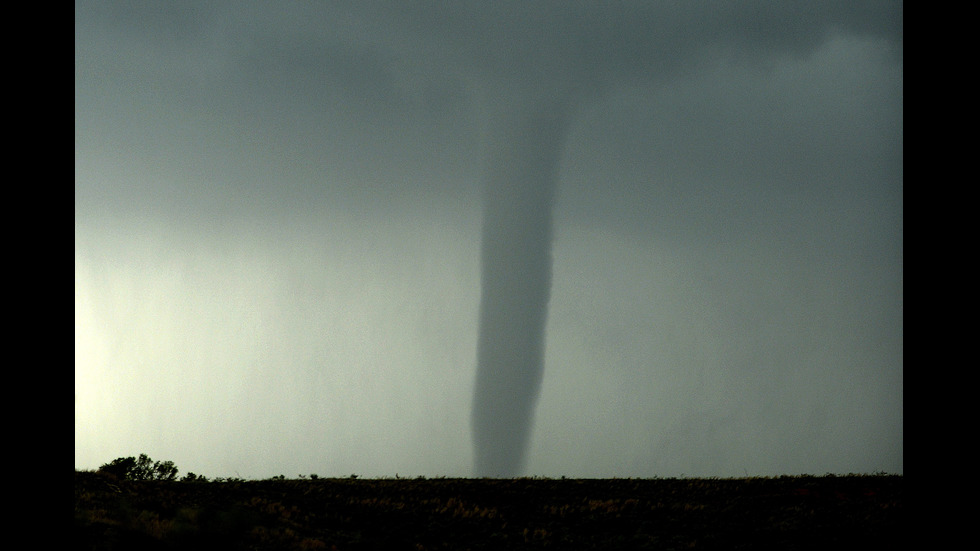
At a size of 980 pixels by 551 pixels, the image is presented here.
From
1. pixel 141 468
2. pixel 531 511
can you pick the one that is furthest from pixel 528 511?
pixel 141 468

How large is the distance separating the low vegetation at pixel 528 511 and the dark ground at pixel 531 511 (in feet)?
0.17

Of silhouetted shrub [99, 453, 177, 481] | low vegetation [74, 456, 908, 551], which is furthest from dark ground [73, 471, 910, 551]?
silhouetted shrub [99, 453, 177, 481]

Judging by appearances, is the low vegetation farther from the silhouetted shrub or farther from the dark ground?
the silhouetted shrub

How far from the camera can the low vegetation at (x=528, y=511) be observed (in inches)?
797

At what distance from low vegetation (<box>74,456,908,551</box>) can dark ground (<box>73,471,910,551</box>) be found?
0.05m

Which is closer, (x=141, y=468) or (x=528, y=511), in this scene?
(x=528, y=511)

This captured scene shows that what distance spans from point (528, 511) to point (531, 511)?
0.40 ft

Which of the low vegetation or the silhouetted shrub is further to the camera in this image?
the silhouetted shrub

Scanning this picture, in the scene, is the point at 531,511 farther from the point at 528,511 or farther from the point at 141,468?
the point at 141,468

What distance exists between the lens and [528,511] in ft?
89.0

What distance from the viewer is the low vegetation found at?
2023 centimetres
